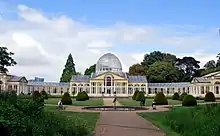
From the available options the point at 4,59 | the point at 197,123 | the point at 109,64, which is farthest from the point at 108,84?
the point at 197,123

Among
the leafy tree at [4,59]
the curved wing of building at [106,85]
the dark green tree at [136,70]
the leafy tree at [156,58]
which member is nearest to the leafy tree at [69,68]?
the curved wing of building at [106,85]

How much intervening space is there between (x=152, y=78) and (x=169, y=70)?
19.9ft

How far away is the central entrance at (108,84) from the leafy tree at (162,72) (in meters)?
12.7

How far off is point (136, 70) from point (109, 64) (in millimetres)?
11550

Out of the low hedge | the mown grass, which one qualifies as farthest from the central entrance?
the low hedge

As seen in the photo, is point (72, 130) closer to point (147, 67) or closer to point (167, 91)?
point (167, 91)

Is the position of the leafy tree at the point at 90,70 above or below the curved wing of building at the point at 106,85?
above

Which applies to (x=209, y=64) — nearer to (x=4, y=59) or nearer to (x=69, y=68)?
(x=69, y=68)

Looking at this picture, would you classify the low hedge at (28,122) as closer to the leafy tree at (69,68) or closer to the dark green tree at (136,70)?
the dark green tree at (136,70)

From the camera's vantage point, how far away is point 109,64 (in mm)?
98125

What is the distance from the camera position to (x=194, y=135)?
46.2 feet

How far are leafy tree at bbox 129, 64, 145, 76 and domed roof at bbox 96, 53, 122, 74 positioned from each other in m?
8.04

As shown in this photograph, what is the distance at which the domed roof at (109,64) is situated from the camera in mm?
97812

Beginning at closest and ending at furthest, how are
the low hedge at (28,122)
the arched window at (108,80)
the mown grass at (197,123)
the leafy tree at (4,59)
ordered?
1. the low hedge at (28,122)
2. the mown grass at (197,123)
3. the leafy tree at (4,59)
4. the arched window at (108,80)
